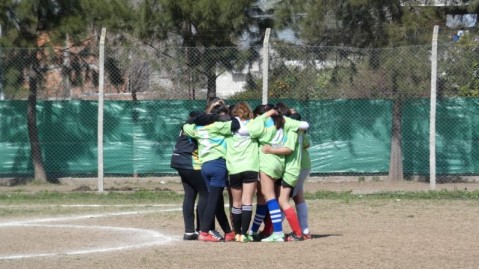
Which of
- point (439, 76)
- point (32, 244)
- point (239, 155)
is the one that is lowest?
point (32, 244)

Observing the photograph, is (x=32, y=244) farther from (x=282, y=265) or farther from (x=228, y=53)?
(x=228, y=53)

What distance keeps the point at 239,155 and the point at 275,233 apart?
1.02m

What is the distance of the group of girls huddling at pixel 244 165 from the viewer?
35.8 feet

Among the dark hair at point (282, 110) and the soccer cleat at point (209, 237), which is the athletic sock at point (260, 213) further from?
the dark hair at point (282, 110)

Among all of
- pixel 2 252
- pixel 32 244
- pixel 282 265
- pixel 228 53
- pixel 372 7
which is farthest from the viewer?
pixel 372 7

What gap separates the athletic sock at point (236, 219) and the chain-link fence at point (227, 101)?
25.5 ft

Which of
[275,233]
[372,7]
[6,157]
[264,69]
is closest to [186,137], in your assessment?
[275,233]

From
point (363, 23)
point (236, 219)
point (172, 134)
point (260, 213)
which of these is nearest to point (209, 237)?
point (236, 219)

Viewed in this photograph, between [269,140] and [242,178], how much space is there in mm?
539

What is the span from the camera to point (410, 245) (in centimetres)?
1034

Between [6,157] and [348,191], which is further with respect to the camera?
[6,157]

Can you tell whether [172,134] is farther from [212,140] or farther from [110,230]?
[212,140]

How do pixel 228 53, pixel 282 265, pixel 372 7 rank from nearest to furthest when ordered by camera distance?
pixel 282 265 < pixel 228 53 < pixel 372 7

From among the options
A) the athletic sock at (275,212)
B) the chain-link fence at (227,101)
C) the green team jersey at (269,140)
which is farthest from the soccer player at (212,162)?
the chain-link fence at (227,101)
